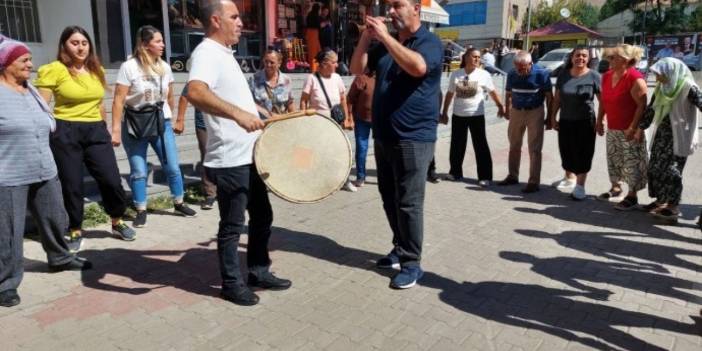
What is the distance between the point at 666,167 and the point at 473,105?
99.7 inches

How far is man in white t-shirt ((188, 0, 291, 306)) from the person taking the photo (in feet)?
10.0

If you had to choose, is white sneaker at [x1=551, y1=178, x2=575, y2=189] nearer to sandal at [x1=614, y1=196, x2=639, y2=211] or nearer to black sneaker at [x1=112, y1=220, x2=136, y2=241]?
sandal at [x1=614, y1=196, x2=639, y2=211]

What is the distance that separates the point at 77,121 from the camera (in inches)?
169

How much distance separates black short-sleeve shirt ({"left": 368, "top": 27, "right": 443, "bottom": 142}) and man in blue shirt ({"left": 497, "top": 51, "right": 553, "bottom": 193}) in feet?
11.2

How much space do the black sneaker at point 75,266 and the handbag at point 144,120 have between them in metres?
1.35

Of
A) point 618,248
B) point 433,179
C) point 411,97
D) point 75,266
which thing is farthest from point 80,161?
point 618,248

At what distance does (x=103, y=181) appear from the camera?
452cm

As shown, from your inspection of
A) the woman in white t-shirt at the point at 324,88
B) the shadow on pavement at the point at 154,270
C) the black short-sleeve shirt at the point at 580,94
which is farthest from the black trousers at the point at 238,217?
the black short-sleeve shirt at the point at 580,94

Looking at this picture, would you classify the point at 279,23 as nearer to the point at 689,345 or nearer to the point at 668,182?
the point at 668,182

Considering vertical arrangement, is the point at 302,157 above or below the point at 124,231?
above

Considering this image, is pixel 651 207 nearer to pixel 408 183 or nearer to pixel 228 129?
pixel 408 183

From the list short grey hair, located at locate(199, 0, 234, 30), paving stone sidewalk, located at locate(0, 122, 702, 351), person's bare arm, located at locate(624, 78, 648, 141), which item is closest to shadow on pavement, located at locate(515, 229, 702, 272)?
paving stone sidewalk, located at locate(0, 122, 702, 351)

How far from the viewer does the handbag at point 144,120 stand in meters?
4.95

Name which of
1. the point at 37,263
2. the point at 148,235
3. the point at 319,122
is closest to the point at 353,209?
the point at 148,235
